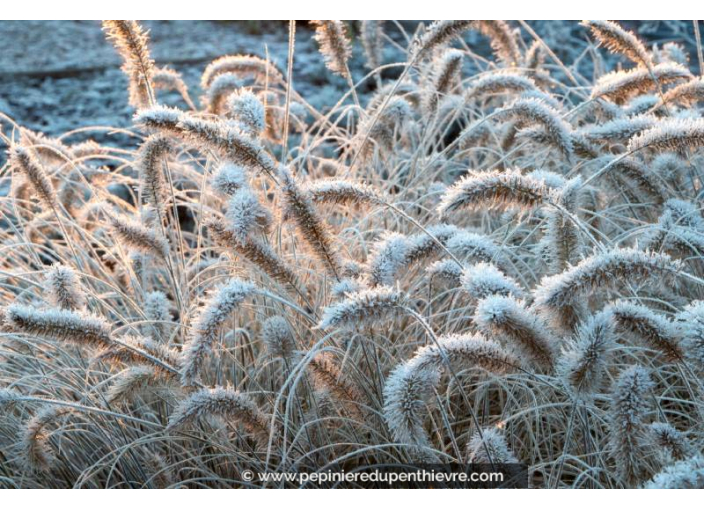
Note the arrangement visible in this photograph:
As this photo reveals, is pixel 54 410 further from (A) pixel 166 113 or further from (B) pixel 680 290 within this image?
(B) pixel 680 290

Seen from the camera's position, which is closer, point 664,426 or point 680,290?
point 664,426

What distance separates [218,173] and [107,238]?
4.04ft

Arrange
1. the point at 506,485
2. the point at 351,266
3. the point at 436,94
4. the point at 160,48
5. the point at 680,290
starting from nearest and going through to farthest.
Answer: the point at 506,485 < the point at 351,266 < the point at 680,290 < the point at 436,94 < the point at 160,48

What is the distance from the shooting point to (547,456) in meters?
2.26

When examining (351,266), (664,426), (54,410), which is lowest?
(664,426)

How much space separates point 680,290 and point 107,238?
207 cm

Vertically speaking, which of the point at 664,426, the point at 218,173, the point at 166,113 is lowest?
the point at 664,426

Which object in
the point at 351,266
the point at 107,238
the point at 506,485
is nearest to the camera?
the point at 506,485

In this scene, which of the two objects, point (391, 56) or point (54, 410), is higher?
point (391, 56)

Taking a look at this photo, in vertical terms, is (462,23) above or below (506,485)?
above

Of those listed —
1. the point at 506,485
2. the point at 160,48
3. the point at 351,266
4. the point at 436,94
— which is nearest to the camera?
the point at 506,485

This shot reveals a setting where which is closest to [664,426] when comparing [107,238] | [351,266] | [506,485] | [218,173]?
[506,485]
